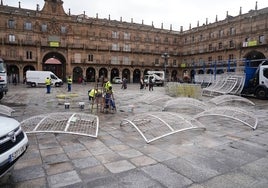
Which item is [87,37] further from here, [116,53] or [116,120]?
[116,120]

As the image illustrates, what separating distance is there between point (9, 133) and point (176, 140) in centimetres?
399

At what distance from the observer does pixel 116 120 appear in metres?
8.22

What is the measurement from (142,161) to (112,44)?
158ft

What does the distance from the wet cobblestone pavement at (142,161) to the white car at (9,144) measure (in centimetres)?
51

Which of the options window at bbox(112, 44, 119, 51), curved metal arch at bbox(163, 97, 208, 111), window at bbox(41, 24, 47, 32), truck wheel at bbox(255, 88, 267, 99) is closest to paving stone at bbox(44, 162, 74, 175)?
curved metal arch at bbox(163, 97, 208, 111)

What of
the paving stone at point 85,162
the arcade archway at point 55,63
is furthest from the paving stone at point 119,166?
the arcade archway at point 55,63

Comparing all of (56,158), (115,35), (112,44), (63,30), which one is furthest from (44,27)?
(56,158)

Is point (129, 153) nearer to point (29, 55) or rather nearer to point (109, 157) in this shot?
point (109, 157)

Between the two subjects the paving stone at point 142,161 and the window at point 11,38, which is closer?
the paving stone at point 142,161

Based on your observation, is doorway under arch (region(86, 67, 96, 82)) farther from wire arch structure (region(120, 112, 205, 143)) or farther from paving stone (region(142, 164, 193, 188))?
paving stone (region(142, 164, 193, 188))

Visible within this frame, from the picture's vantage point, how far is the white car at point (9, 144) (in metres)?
2.91

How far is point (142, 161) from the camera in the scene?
427 cm

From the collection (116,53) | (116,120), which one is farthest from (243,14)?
(116,120)

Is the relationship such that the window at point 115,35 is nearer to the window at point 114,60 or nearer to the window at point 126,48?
the window at point 126,48
